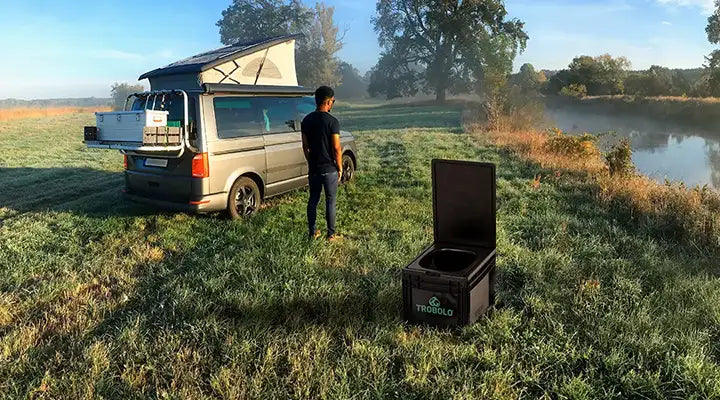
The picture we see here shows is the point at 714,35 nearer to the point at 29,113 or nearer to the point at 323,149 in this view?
the point at 323,149

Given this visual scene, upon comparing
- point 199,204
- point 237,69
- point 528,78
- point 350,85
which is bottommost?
point 199,204

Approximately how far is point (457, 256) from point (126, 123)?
4.59m

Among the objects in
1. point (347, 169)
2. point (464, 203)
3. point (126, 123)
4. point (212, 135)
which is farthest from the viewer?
point (347, 169)

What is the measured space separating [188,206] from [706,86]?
3999cm

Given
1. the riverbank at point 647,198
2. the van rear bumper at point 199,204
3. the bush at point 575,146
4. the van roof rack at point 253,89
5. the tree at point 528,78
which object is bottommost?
the riverbank at point 647,198

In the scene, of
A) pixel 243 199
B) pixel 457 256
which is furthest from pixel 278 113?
pixel 457 256

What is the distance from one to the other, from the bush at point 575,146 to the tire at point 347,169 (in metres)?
6.61

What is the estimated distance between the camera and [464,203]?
3.93 metres

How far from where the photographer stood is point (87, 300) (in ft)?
12.9

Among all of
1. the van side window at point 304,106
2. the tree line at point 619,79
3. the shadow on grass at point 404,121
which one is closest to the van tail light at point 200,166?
the van side window at point 304,106

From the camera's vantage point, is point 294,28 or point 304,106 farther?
point 294,28

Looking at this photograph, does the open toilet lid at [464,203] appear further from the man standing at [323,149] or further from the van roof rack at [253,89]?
the van roof rack at [253,89]

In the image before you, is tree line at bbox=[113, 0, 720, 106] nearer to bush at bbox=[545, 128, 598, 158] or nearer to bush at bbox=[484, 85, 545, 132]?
bush at bbox=[484, 85, 545, 132]

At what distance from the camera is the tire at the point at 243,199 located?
20.5ft
